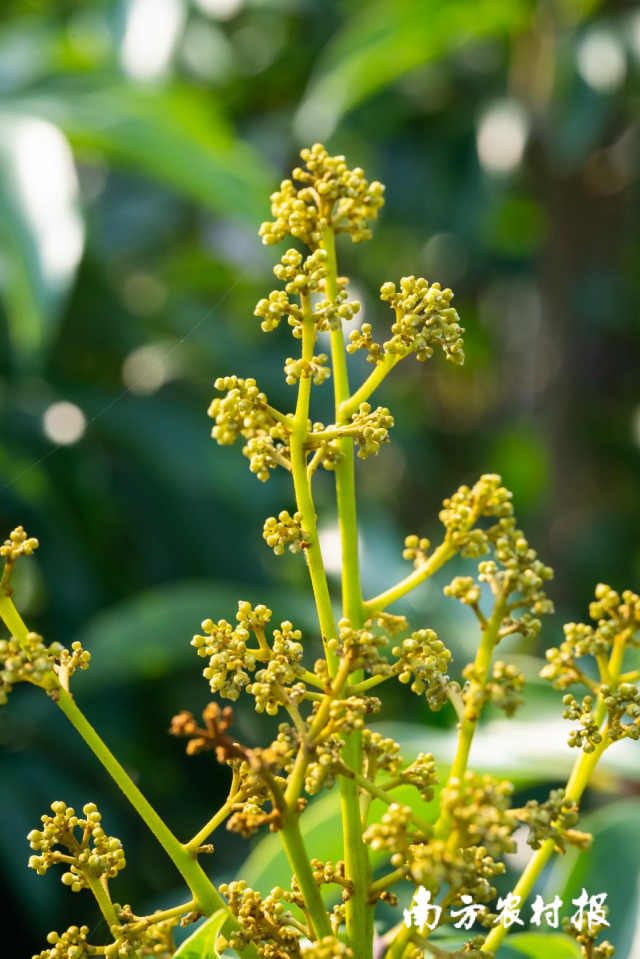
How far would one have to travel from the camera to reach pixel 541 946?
20.3 inches

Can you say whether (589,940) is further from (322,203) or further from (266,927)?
(322,203)

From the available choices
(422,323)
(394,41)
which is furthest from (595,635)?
(394,41)

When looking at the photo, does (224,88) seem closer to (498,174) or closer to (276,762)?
(498,174)

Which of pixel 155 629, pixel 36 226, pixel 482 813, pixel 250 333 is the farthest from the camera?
pixel 250 333

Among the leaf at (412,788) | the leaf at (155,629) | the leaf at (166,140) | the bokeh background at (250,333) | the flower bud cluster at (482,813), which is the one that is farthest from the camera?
the leaf at (166,140)

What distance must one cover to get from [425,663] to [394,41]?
1.48 m

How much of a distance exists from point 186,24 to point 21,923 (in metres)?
1.70

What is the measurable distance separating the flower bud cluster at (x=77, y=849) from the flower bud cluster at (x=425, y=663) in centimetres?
12

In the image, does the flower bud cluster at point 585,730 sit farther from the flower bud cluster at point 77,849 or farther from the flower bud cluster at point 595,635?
the flower bud cluster at point 77,849

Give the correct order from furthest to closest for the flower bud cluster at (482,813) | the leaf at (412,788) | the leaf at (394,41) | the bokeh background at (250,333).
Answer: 1. the leaf at (394,41)
2. the bokeh background at (250,333)
3. the leaf at (412,788)
4. the flower bud cluster at (482,813)

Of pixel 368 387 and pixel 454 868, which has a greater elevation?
pixel 368 387

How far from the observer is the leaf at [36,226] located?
124 centimetres

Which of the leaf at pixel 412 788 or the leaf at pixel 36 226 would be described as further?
the leaf at pixel 36 226

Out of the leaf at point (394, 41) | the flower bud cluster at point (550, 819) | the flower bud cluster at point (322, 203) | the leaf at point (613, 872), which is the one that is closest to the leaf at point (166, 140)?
the leaf at point (394, 41)
